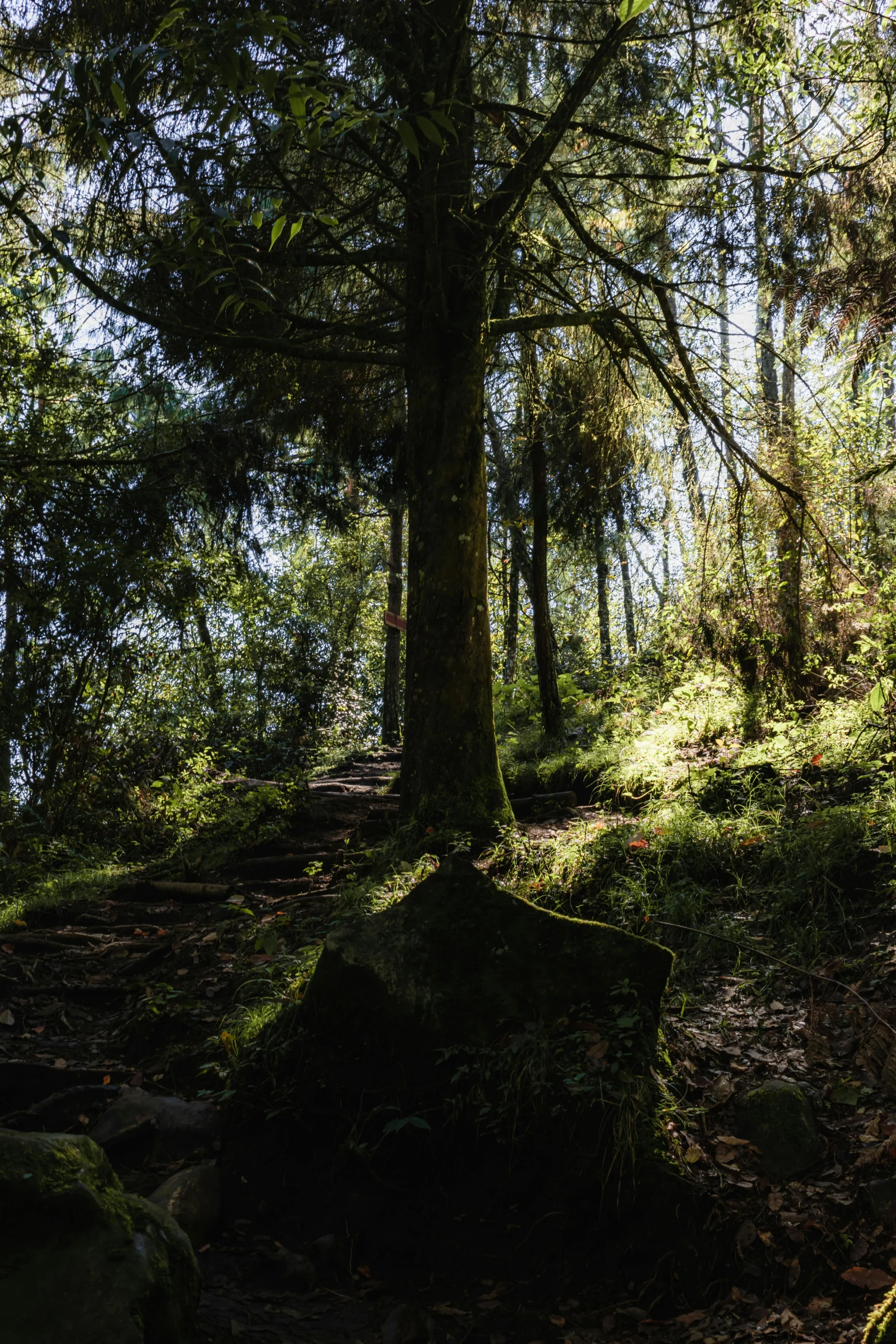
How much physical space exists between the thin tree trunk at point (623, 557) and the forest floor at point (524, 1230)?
5686 millimetres

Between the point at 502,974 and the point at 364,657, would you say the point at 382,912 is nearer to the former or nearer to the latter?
the point at 502,974

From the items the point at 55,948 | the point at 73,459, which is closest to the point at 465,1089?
the point at 55,948

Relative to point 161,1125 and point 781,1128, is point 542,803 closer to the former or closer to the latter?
→ point 781,1128

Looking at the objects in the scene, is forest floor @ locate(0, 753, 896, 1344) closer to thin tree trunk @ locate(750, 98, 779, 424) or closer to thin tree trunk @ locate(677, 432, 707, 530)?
thin tree trunk @ locate(677, 432, 707, 530)

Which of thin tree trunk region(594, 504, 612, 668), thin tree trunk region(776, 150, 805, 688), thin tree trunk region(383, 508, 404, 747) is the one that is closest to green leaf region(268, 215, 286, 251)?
thin tree trunk region(776, 150, 805, 688)

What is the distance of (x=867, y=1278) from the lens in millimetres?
2912

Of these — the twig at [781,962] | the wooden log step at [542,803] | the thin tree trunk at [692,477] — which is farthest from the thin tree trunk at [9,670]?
the twig at [781,962]

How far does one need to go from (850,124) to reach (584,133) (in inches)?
79.1

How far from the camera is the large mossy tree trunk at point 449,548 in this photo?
261 inches

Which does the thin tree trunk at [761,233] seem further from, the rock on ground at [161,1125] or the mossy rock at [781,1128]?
the rock on ground at [161,1125]

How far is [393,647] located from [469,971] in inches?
443

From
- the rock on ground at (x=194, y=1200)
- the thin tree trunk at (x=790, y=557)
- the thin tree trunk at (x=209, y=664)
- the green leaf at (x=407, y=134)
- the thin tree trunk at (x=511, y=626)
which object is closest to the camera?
the green leaf at (x=407, y=134)

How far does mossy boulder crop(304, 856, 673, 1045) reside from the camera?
4.00 metres

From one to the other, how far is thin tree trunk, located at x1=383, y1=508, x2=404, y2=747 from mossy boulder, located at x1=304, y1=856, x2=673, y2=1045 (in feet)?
35.4
